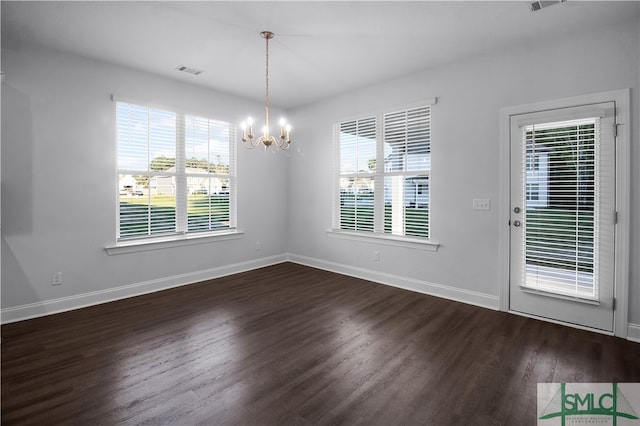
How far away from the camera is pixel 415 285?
14.1ft

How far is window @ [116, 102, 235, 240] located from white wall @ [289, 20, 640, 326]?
1.85 meters

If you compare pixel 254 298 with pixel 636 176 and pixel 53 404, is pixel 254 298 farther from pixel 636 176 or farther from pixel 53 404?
pixel 636 176

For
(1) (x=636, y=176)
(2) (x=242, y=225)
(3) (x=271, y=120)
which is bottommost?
(2) (x=242, y=225)

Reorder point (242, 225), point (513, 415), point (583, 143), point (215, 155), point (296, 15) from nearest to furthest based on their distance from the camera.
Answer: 1. point (513, 415)
2. point (296, 15)
3. point (583, 143)
4. point (215, 155)
5. point (242, 225)

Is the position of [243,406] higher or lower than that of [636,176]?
lower

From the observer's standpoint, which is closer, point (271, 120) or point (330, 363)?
point (330, 363)

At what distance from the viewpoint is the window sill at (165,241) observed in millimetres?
3984

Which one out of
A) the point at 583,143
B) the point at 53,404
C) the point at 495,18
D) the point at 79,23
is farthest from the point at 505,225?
the point at 79,23

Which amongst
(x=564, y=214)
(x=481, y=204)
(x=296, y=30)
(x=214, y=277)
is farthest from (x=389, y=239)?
(x=296, y=30)

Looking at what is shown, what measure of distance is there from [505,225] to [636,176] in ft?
3.68

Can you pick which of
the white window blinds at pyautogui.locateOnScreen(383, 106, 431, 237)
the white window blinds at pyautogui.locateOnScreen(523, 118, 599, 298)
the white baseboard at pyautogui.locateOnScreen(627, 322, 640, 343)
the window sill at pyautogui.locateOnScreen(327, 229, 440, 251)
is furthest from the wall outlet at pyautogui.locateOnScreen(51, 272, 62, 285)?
the white baseboard at pyautogui.locateOnScreen(627, 322, 640, 343)

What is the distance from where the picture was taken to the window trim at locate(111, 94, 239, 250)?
3984 mm

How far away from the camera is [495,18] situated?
2908 mm

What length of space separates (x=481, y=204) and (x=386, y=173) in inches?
53.2
